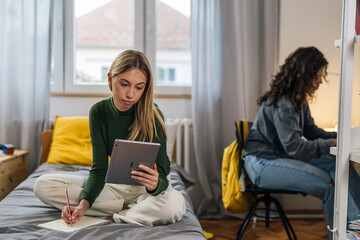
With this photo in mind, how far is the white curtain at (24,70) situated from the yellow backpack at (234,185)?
4.45 ft

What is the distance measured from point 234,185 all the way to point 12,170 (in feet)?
4.52

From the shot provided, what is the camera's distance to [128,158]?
133cm

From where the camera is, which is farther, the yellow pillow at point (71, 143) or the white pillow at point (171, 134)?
the white pillow at point (171, 134)

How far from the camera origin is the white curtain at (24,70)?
2793mm

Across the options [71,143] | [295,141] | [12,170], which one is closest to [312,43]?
[295,141]

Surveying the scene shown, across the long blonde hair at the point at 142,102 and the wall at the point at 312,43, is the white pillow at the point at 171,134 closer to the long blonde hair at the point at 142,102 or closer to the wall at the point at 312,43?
the wall at the point at 312,43

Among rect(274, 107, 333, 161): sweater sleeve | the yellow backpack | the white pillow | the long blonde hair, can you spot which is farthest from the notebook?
the white pillow

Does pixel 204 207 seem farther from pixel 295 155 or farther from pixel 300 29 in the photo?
pixel 300 29

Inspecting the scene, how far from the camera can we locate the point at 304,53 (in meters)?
2.21

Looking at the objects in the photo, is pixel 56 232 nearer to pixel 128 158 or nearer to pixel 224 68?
pixel 128 158

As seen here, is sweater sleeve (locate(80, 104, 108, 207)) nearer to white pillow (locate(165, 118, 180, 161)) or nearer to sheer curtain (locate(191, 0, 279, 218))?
white pillow (locate(165, 118, 180, 161))

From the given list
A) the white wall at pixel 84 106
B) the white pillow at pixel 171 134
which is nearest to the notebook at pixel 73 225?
the white pillow at pixel 171 134

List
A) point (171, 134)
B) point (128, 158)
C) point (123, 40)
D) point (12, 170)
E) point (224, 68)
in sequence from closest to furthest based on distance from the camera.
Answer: point (128, 158) < point (12, 170) < point (171, 134) < point (224, 68) < point (123, 40)

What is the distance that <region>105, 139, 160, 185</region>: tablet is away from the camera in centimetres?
129
